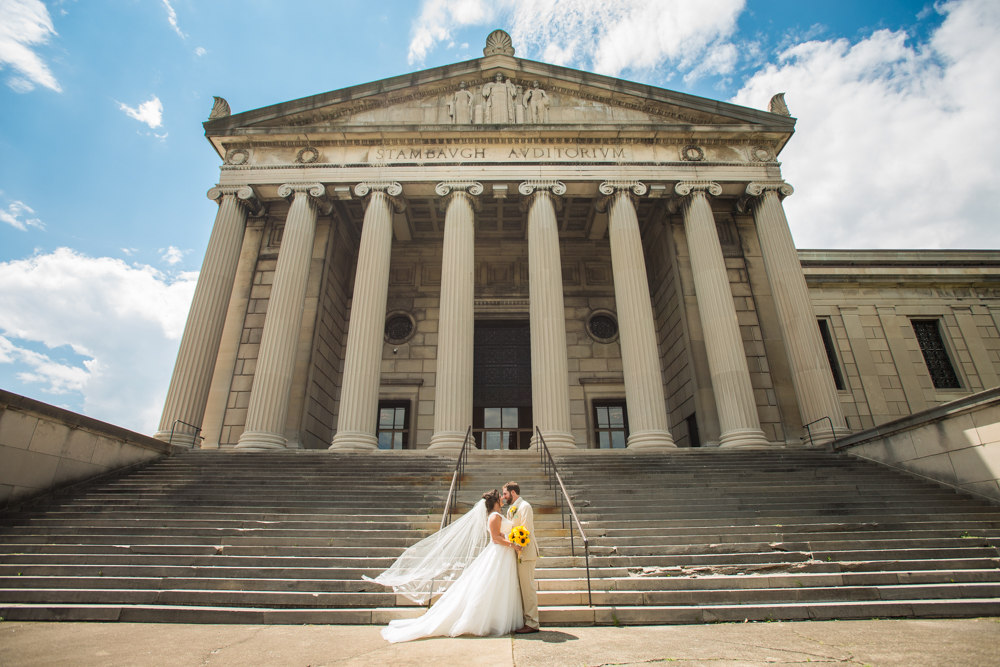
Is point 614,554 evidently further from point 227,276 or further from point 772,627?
point 227,276

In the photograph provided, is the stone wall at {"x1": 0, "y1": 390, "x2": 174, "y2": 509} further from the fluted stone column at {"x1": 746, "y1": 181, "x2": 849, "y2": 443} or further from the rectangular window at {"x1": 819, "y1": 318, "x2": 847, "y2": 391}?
the rectangular window at {"x1": 819, "y1": 318, "x2": 847, "y2": 391}

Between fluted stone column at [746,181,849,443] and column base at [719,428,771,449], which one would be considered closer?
column base at [719,428,771,449]

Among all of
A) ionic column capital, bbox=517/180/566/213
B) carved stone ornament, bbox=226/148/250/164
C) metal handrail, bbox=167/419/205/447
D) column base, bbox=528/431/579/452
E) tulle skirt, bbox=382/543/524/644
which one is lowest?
tulle skirt, bbox=382/543/524/644

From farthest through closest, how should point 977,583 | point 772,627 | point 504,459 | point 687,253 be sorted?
point 687,253
point 504,459
point 977,583
point 772,627

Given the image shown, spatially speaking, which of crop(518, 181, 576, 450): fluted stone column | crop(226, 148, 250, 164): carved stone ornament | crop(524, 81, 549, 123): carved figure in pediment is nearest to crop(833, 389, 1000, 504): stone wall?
crop(518, 181, 576, 450): fluted stone column

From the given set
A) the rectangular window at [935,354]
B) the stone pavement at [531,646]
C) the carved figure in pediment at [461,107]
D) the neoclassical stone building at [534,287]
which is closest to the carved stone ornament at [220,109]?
the neoclassical stone building at [534,287]

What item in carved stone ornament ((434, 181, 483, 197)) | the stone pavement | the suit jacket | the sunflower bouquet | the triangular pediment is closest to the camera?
the stone pavement

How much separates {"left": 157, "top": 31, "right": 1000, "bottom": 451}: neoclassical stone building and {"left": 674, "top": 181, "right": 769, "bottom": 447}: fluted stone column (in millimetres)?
75

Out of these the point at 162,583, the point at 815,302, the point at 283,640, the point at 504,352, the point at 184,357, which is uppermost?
the point at 815,302

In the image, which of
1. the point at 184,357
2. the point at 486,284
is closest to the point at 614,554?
the point at 184,357

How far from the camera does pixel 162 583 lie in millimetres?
6656

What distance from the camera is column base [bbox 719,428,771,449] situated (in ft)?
48.1

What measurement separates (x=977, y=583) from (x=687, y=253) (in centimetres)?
1437

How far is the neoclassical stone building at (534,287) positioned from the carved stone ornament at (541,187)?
110 millimetres
